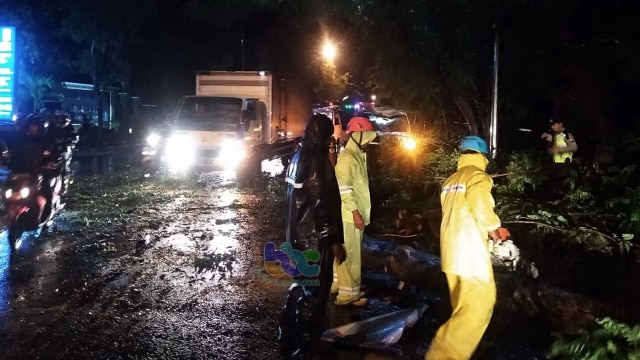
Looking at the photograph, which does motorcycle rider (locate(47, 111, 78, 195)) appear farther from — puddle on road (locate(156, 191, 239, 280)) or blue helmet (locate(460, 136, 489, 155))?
blue helmet (locate(460, 136, 489, 155))

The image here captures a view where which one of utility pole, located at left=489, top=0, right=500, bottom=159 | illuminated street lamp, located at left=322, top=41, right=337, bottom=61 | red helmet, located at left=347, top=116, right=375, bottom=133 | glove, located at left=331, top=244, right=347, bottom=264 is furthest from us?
illuminated street lamp, located at left=322, top=41, right=337, bottom=61

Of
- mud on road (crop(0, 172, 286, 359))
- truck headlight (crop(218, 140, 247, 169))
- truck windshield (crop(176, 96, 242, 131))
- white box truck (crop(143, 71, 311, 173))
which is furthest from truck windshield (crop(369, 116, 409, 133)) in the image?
mud on road (crop(0, 172, 286, 359))

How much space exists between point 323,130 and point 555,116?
1479cm

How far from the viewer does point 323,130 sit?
5.35 m

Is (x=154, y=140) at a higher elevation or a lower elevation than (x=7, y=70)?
lower

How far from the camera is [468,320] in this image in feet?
14.6

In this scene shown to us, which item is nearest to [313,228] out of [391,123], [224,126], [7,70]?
[224,126]

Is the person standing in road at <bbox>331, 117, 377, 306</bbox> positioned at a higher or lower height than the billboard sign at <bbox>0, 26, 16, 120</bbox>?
lower

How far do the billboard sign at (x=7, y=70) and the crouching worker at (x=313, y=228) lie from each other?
15042 mm

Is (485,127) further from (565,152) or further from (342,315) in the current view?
(342,315)

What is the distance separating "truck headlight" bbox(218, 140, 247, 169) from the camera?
15000mm

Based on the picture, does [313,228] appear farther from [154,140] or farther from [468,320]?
[154,140]

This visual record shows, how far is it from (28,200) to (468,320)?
6579 millimetres

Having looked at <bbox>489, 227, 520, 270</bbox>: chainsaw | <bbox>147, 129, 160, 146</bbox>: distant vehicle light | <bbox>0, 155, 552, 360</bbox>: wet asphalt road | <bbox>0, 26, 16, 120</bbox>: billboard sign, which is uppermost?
<bbox>0, 26, 16, 120</bbox>: billboard sign
